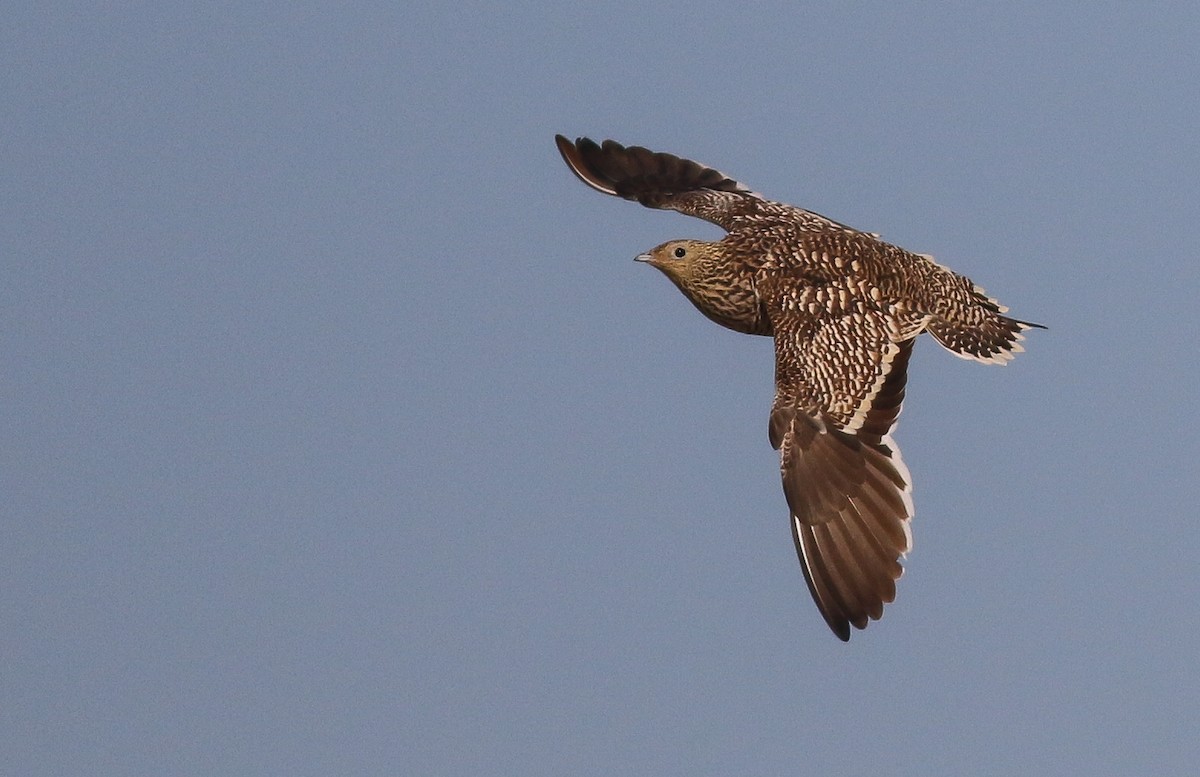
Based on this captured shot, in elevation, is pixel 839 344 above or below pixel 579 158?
below

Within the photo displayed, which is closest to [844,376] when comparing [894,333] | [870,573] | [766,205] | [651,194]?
[894,333]

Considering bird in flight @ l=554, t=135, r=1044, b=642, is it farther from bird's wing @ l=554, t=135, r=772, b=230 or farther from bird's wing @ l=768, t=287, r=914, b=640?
bird's wing @ l=554, t=135, r=772, b=230

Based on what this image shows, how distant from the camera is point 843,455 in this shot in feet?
52.0

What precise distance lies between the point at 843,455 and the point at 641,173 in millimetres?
6628

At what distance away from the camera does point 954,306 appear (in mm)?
17328

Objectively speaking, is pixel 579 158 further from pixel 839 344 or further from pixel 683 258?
pixel 839 344

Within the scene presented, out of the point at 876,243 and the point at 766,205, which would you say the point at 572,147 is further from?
the point at 876,243

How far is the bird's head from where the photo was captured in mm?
17875

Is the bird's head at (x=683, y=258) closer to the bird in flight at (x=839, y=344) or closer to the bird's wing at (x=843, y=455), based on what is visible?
the bird in flight at (x=839, y=344)

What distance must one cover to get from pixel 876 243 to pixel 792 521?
10.6 ft

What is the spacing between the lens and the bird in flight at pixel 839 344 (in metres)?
15.5

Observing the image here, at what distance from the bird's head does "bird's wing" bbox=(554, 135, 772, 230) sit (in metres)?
2.50

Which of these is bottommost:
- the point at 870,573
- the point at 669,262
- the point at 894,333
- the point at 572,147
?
the point at 870,573

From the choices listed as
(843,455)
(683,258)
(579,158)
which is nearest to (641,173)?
(579,158)
